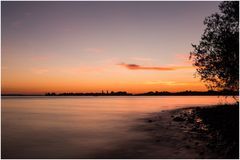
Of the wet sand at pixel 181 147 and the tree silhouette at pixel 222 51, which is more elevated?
the tree silhouette at pixel 222 51

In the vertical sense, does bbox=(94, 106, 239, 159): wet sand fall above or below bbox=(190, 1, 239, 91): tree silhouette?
below

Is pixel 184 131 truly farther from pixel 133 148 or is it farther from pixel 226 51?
pixel 226 51

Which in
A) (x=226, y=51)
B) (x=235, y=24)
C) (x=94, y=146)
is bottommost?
(x=94, y=146)

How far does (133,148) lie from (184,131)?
8952mm

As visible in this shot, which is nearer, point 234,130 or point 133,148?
point 133,148

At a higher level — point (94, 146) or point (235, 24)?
point (235, 24)

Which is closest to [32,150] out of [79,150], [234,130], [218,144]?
[79,150]

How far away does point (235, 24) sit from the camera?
1470 inches

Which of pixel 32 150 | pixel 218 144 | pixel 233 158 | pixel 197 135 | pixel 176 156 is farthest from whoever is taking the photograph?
pixel 197 135

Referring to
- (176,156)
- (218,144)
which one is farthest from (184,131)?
(176,156)

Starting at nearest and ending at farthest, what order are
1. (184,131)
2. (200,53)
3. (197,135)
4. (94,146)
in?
(94,146), (197,135), (184,131), (200,53)

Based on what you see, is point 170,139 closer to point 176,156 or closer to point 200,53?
point 176,156

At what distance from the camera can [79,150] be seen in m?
24.1

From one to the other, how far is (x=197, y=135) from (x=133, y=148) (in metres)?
7.11
